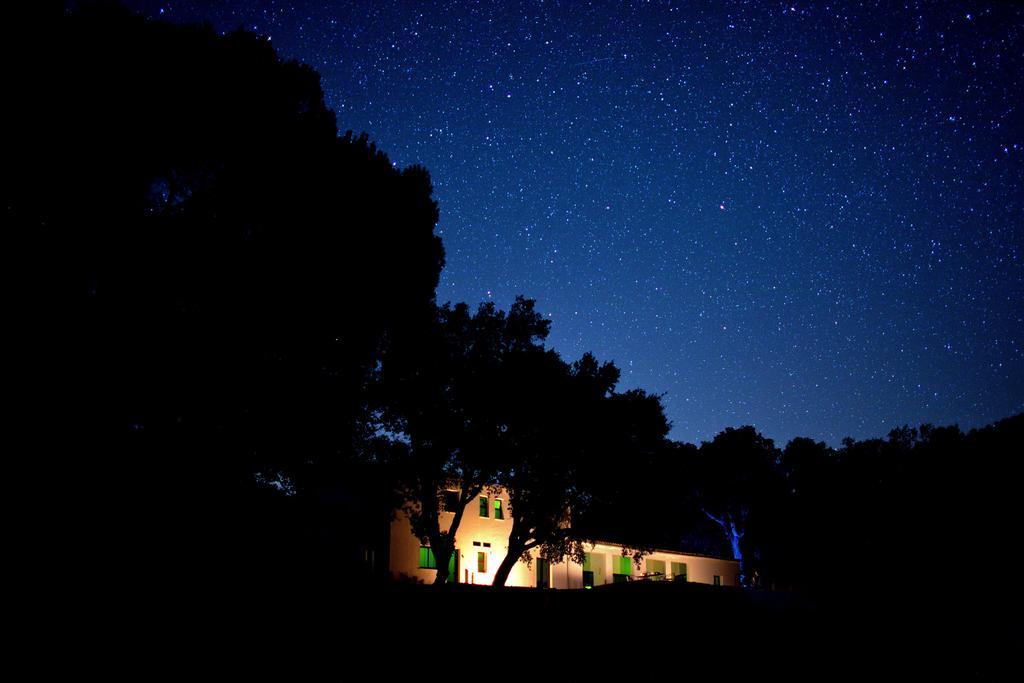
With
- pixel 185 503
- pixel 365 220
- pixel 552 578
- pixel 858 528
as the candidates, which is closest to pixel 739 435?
pixel 858 528

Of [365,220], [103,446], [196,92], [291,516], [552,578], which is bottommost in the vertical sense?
[552,578]

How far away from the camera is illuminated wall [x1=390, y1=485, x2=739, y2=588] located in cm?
2925

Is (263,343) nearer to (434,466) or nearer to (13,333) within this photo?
(13,333)

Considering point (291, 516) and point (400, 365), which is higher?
point (400, 365)

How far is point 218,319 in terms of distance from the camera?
15055mm

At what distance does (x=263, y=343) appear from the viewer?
16.0m

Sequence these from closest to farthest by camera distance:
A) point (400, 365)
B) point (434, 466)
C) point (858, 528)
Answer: point (400, 365) < point (434, 466) < point (858, 528)

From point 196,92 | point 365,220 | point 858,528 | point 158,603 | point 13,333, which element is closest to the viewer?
point 158,603

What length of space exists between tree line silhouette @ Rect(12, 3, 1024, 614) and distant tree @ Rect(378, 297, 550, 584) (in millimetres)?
106

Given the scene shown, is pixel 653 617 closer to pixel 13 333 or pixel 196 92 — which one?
pixel 13 333

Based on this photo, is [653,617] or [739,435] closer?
[653,617]

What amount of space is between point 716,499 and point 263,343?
162 ft

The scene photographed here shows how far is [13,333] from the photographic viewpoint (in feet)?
39.1

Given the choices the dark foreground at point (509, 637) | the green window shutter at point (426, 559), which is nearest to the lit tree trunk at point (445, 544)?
the green window shutter at point (426, 559)
